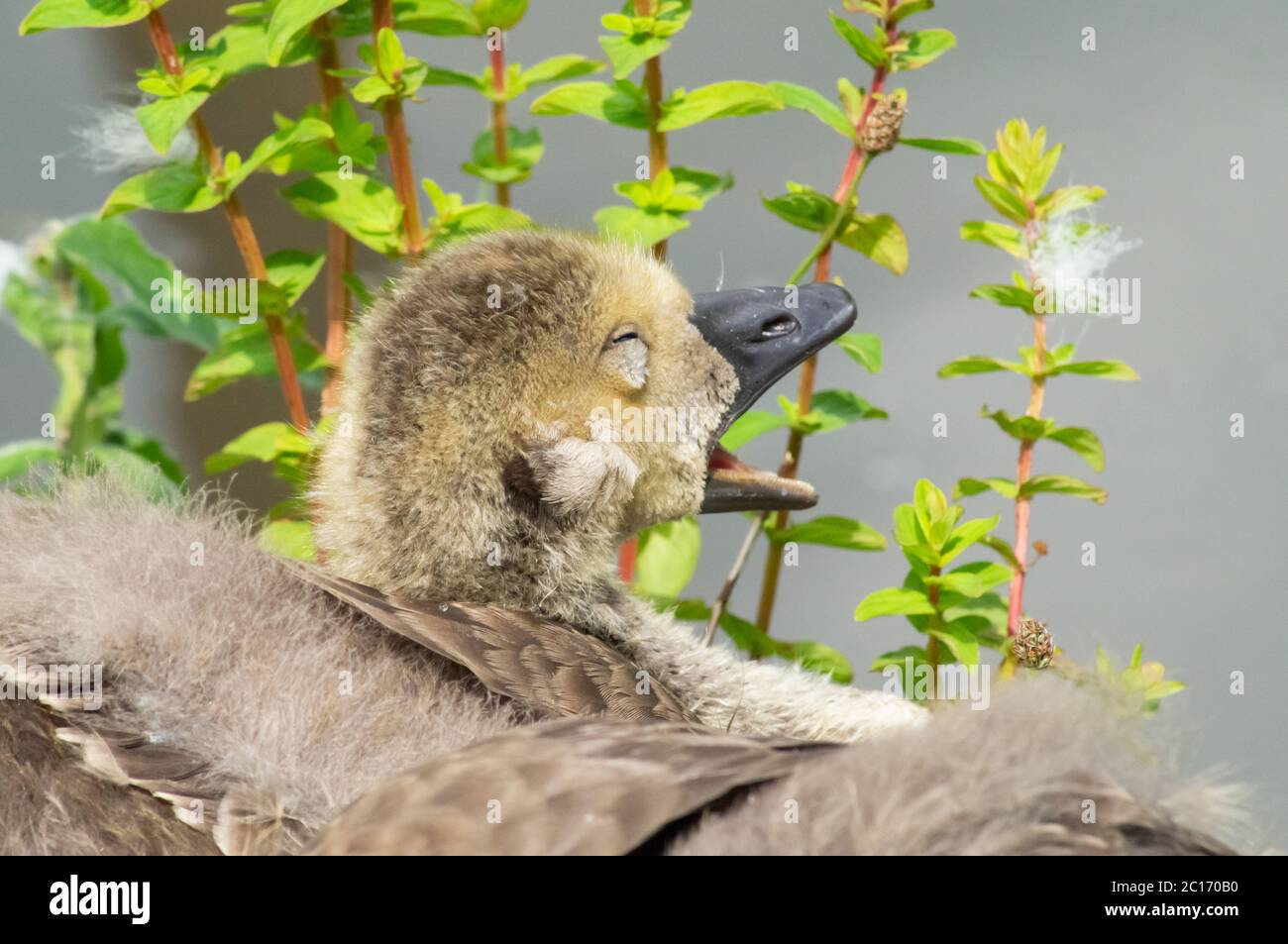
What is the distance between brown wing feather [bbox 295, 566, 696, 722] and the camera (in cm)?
72

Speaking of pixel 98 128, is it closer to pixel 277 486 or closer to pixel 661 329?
pixel 277 486

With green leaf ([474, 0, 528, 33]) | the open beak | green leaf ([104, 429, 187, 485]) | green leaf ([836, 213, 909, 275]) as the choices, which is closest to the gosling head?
the open beak

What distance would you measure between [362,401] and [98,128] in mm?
Result: 466

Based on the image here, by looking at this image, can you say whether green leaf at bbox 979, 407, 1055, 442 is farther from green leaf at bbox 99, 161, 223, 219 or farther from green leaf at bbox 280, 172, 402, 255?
green leaf at bbox 99, 161, 223, 219

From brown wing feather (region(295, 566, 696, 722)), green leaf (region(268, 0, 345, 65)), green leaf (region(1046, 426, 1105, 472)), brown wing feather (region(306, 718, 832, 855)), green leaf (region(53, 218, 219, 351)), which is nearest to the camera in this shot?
brown wing feather (region(306, 718, 832, 855))

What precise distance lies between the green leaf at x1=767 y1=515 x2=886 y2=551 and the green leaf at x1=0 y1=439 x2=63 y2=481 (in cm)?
64

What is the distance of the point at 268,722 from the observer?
2.16ft

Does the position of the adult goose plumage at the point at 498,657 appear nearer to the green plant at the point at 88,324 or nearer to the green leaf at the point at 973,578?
the green leaf at the point at 973,578

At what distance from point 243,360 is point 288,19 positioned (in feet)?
0.92

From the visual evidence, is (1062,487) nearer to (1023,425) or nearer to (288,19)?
(1023,425)

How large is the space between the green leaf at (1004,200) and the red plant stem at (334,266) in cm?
47

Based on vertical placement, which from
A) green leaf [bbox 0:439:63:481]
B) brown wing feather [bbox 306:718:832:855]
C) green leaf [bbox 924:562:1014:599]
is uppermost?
green leaf [bbox 0:439:63:481]

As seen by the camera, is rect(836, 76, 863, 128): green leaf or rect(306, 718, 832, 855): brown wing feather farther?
rect(836, 76, 863, 128): green leaf
